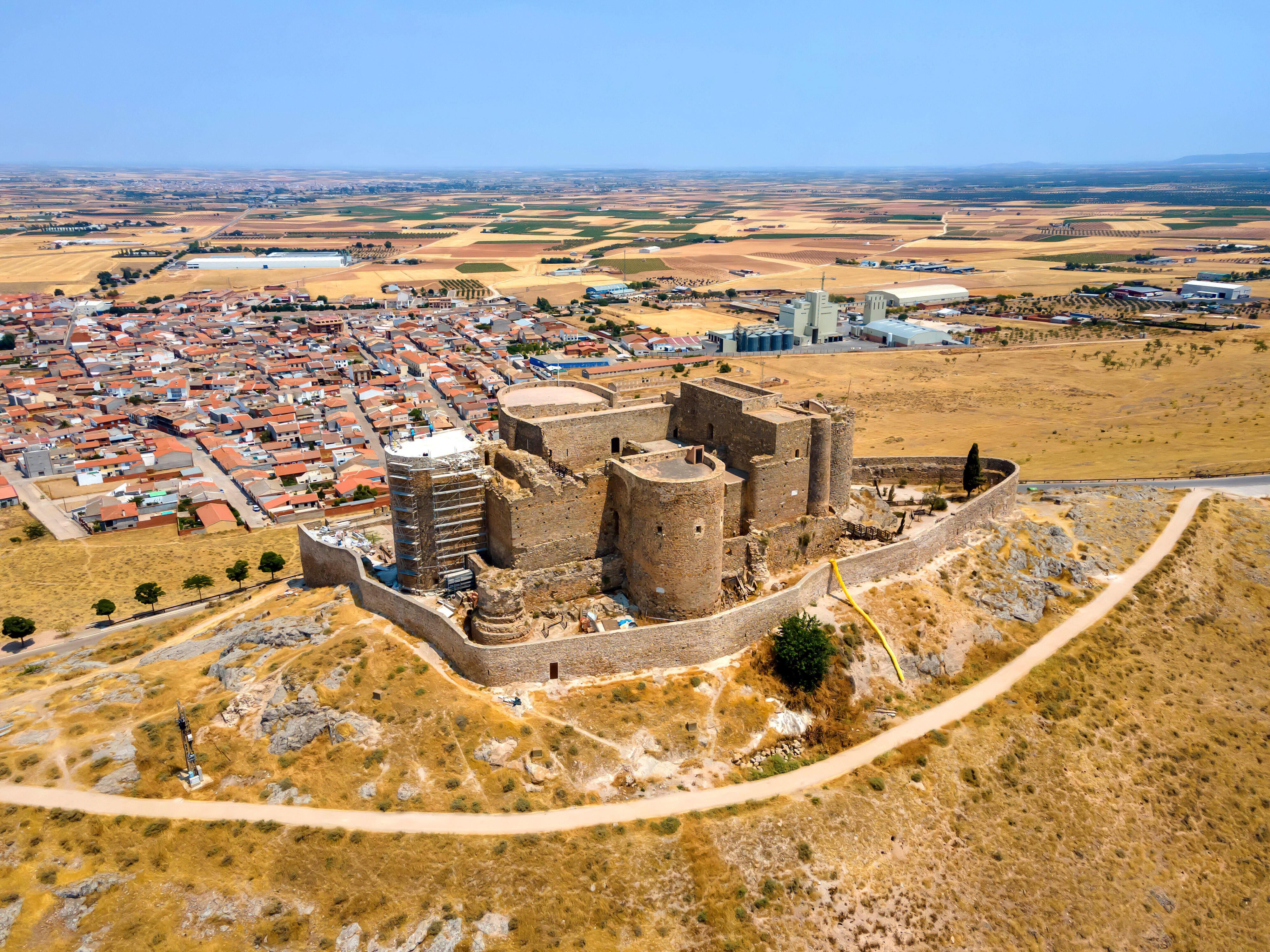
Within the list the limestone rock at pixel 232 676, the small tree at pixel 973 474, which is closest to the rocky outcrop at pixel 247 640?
the limestone rock at pixel 232 676

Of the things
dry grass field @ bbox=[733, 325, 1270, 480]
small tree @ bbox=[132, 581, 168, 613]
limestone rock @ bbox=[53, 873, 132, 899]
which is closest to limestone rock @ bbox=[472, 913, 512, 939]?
limestone rock @ bbox=[53, 873, 132, 899]

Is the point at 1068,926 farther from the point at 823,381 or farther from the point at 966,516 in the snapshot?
the point at 823,381

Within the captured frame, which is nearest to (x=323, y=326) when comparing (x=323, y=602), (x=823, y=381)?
(x=823, y=381)

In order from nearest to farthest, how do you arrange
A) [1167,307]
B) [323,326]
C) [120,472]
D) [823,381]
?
1. [120,472]
2. [823,381]
3. [1167,307]
4. [323,326]

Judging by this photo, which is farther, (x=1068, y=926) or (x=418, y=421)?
(x=418, y=421)

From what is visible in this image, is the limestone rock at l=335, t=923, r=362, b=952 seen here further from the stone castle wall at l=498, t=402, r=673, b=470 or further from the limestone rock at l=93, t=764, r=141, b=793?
the stone castle wall at l=498, t=402, r=673, b=470

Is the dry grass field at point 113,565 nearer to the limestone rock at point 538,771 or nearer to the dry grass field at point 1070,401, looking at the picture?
the limestone rock at point 538,771
